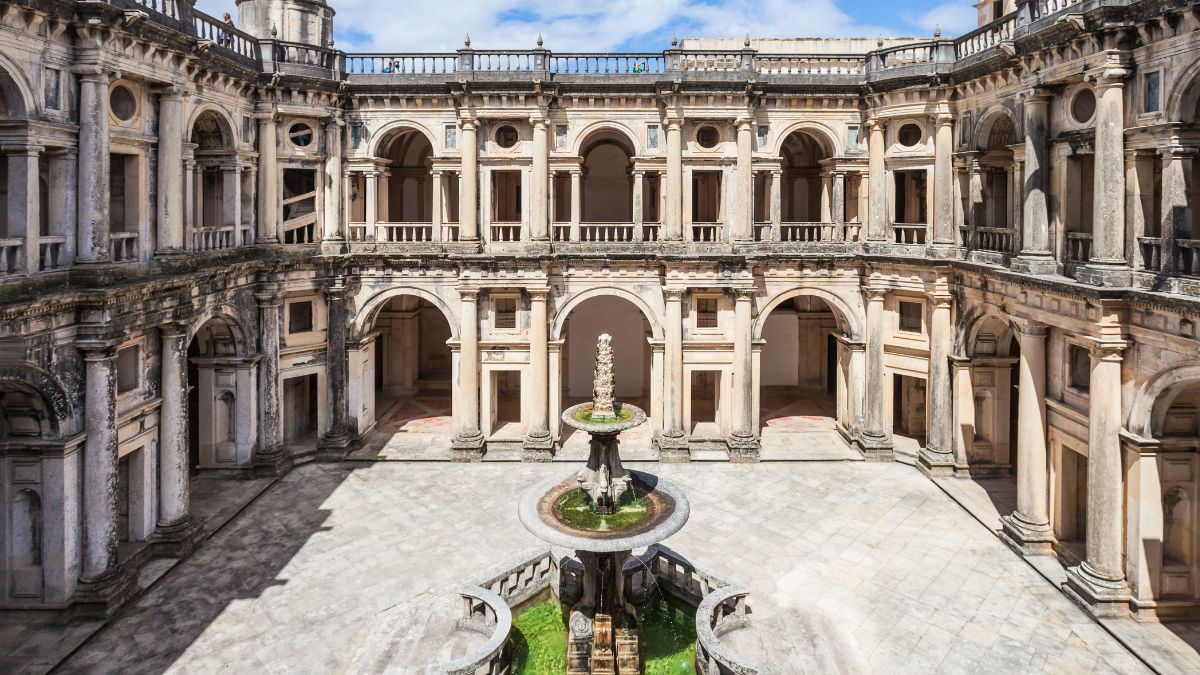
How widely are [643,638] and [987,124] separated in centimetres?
1922

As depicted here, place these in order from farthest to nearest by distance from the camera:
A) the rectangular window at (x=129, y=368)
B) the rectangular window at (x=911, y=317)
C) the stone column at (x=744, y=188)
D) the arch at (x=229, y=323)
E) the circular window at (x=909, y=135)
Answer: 1. the stone column at (x=744, y=188)
2. the rectangular window at (x=911, y=317)
3. the circular window at (x=909, y=135)
4. the arch at (x=229, y=323)
5. the rectangular window at (x=129, y=368)

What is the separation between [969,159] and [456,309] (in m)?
18.6

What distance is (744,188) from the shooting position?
27578 millimetres

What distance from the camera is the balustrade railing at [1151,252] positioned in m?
16.2

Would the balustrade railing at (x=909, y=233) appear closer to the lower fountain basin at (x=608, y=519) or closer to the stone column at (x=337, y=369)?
the lower fountain basin at (x=608, y=519)

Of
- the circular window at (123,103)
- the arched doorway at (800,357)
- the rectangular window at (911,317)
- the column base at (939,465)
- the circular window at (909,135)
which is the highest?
the circular window at (909,135)

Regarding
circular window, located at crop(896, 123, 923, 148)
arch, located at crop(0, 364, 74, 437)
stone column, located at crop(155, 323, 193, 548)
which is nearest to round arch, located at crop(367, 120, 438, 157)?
stone column, located at crop(155, 323, 193, 548)

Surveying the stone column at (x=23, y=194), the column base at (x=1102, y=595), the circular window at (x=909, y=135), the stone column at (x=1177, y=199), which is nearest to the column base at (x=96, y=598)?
the stone column at (x=23, y=194)

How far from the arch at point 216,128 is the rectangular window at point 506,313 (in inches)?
414

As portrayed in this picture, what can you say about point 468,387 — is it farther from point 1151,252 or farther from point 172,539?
point 1151,252

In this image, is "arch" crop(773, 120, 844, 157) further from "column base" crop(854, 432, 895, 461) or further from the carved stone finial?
the carved stone finial

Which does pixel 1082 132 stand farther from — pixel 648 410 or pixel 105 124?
pixel 105 124

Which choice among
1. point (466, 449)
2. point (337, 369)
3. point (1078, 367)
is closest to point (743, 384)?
point (466, 449)

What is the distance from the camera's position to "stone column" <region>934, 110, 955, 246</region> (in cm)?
2533
